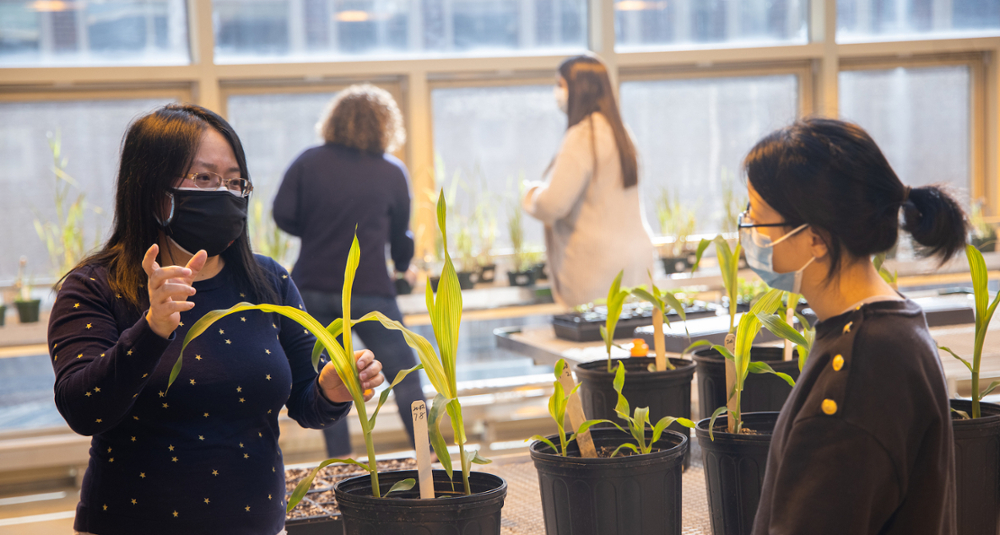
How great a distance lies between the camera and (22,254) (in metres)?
4.55

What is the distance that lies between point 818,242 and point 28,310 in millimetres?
4093

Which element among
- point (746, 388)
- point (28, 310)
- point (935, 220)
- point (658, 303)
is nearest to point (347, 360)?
point (658, 303)

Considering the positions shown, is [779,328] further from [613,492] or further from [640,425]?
[613,492]

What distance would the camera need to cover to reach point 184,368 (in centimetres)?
133

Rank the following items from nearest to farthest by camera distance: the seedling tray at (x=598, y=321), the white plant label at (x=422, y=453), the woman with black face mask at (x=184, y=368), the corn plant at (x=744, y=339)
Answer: the white plant label at (x=422, y=453)
the woman with black face mask at (x=184, y=368)
the corn plant at (x=744, y=339)
the seedling tray at (x=598, y=321)

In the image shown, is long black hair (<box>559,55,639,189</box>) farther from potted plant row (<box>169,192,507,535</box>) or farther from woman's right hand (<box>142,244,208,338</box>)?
woman's right hand (<box>142,244,208,338</box>)

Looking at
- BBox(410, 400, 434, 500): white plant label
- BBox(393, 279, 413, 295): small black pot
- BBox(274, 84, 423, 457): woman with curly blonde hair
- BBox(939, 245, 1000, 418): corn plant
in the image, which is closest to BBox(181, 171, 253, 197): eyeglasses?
BBox(410, 400, 434, 500): white plant label

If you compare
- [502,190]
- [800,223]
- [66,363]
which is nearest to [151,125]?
[66,363]

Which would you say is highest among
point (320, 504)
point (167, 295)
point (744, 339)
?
point (167, 295)

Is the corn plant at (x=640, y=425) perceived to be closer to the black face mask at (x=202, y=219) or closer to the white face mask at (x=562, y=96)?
the black face mask at (x=202, y=219)

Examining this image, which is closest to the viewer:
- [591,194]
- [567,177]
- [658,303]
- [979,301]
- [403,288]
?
[979,301]

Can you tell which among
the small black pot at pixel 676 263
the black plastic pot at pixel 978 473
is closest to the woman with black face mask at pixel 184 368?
the black plastic pot at pixel 978 473

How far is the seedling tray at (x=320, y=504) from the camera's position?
1.59 m

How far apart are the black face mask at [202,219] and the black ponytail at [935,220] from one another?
1.02m
